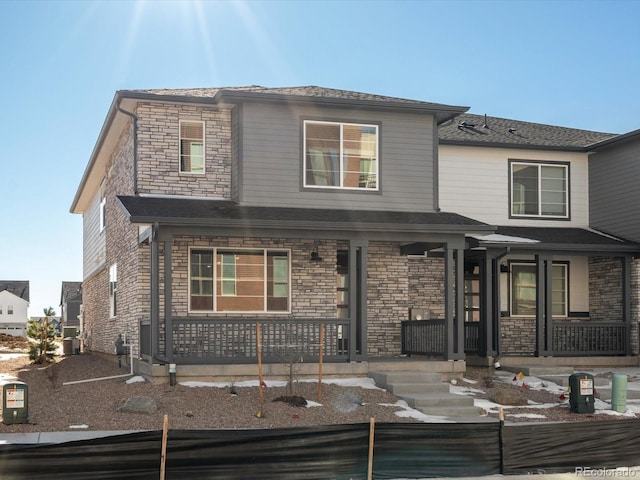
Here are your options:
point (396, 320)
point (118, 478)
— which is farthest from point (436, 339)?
point (118, 478)

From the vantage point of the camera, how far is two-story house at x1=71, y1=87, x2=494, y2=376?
16344 millimetres

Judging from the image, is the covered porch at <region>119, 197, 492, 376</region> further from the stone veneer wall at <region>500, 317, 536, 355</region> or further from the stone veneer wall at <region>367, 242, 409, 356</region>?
the stone veneer wall at <region>500, 317, 536, 355</region>

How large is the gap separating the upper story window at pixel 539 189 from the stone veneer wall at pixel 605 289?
161 centimetres

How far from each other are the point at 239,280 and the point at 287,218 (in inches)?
84.7

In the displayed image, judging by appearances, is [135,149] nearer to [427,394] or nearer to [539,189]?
[427,394]

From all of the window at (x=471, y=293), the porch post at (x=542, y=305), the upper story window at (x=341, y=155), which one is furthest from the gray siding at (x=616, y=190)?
the upper story window at (x=341, y=155)

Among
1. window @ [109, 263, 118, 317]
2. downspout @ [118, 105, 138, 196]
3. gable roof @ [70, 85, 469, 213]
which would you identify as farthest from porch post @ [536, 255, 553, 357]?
window @ [109, 263, 118, 317]

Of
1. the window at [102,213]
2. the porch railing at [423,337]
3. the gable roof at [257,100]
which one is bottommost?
the porch railing at [423,337]

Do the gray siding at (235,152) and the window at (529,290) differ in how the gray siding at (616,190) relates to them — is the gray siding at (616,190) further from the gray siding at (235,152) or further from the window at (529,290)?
the gray siding at (235,152)

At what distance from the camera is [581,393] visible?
14.0 m

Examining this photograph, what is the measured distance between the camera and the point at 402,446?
9.43m

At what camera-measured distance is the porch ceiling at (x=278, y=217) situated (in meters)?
15.3

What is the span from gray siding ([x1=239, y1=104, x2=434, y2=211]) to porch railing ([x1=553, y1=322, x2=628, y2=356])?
15.6ft

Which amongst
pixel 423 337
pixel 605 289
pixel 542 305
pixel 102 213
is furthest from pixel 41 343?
pixel 605 289
